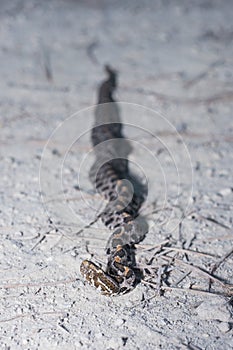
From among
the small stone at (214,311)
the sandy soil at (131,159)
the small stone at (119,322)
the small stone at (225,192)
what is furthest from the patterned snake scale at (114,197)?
the small stone at (225,192)

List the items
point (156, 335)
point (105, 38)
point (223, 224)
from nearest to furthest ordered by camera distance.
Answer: point (156, 335) < point (223, 224) < point (105, 38)

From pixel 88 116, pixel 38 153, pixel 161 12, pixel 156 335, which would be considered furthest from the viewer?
pixel 161 12

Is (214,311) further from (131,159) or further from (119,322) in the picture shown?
(131,159)

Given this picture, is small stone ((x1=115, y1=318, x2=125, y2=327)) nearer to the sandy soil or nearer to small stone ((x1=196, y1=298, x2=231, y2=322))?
the sandy soil

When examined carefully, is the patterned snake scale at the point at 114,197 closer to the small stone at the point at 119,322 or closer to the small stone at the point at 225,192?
the small stone at the point at 119,322

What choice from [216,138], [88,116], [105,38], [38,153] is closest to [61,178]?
[38,153]

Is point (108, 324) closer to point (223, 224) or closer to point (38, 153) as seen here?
point (223, 224)
